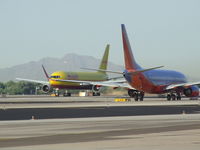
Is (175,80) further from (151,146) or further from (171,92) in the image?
(151,146)

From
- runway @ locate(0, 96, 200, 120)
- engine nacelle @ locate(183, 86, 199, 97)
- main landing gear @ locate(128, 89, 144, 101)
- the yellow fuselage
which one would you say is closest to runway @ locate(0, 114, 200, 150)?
runway @ locate(0, 96, 200, 120)

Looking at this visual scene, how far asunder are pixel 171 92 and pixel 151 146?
222 ft

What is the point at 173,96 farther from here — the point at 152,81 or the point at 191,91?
the point at 152,81

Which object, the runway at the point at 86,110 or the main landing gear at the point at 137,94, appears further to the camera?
the main landing gear at the point at 137,94

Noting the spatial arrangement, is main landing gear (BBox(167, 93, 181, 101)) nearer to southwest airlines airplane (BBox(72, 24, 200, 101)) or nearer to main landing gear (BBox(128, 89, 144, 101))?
southwest airlines airplane (BBox(72, 24, 200, 101))

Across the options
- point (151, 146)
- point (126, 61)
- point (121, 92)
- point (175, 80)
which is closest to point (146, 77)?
point (126, 61)

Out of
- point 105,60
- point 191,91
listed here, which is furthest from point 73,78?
point 191,91

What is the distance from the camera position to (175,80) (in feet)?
300

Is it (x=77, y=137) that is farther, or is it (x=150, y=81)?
(x=150, y=81)

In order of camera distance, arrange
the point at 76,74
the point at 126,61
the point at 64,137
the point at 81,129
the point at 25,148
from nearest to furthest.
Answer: the point at 25,148
the point at 64,137
the point at 81,129
the point at 126,61
the point at 76,74

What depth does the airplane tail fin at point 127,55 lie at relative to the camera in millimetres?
80062

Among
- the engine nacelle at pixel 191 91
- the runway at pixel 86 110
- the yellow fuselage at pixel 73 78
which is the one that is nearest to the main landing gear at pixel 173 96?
the engine nacelle at pixel 191 91

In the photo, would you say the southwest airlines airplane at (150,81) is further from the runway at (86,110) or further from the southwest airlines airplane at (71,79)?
the southwest airlines airplane at (71,79)

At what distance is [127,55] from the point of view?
80312 millimetres
